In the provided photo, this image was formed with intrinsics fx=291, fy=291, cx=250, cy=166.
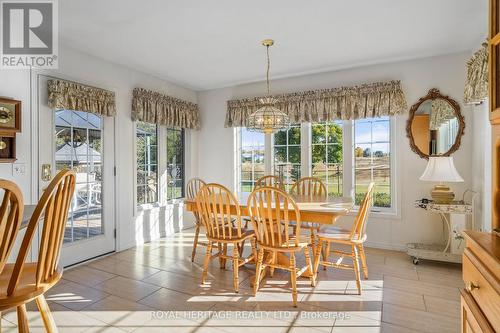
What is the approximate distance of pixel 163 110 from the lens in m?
4.51

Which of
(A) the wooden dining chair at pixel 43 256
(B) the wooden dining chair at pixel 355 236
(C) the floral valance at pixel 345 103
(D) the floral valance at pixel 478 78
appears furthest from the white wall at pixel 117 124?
(D) the floral valance at pixel 478 78

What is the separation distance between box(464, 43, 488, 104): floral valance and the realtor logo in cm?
370

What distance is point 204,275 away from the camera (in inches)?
110

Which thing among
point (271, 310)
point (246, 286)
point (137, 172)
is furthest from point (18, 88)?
point (271, 310)

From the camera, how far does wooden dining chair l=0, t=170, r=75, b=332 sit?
1.19 meters

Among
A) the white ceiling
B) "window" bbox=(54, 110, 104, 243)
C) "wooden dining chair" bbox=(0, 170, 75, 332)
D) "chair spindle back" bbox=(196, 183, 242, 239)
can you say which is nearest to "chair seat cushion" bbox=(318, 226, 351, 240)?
"chair spindle back" bbox=(196, 183, 242, 239)

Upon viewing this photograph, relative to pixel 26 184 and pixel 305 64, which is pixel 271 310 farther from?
pixel 305 64

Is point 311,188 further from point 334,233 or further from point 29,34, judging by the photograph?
point 29,34

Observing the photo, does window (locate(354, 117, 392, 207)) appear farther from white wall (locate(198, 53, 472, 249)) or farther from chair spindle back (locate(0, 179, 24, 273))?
chair spindle back (locate(0, 179, 24, 273))

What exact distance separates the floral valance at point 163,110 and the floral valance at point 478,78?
12.6 ft

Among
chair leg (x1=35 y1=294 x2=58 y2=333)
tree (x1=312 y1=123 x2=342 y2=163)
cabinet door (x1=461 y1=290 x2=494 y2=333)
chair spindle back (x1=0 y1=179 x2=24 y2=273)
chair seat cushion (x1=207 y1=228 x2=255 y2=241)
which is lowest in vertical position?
chair leg (x1=35 y1=294 x2=58 y2=333)

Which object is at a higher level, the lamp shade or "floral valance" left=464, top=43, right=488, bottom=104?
"floral valance" left=464, top=43, right=488, bottom=104

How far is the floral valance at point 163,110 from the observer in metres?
4.08

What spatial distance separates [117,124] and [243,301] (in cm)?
276
